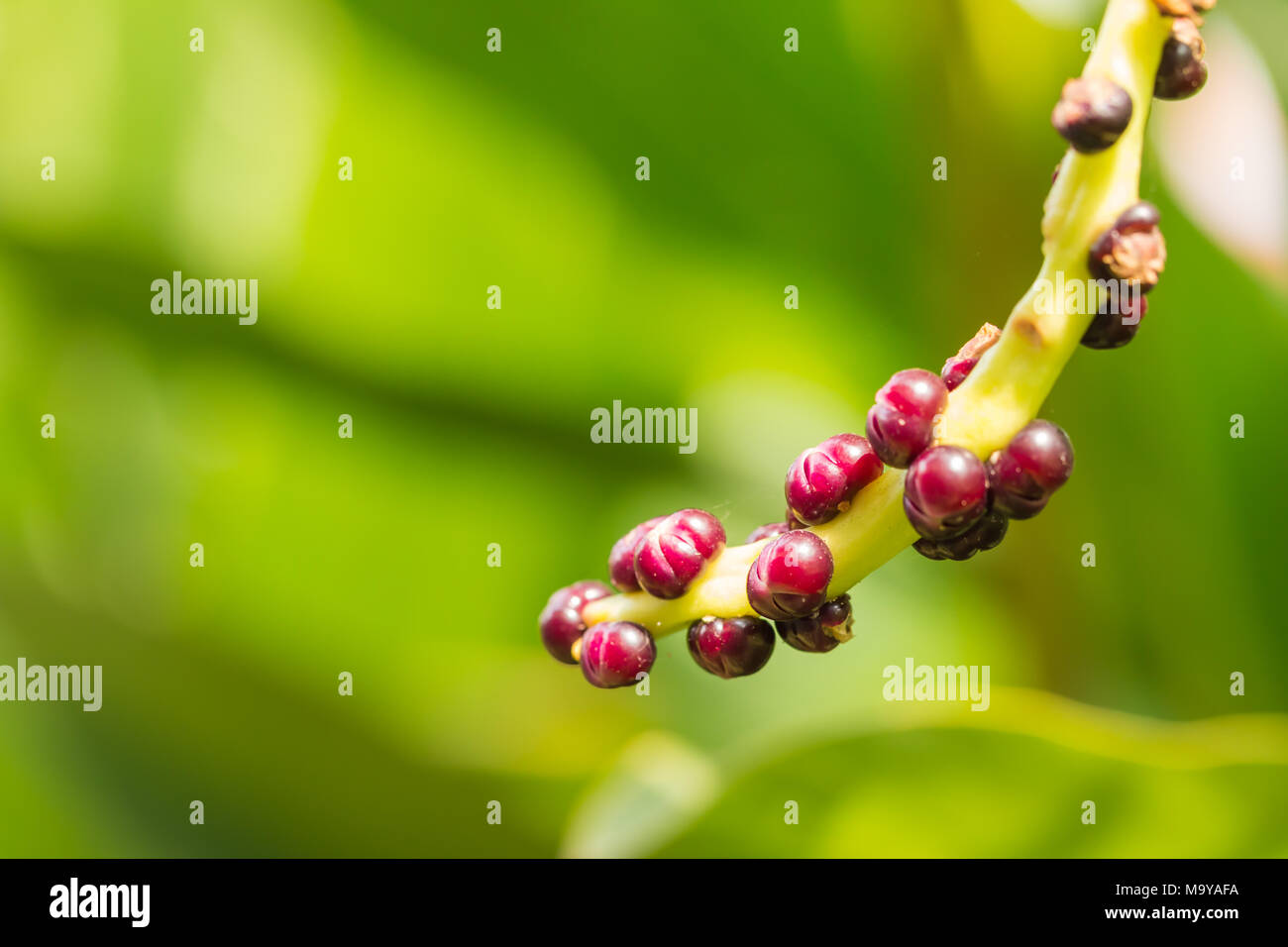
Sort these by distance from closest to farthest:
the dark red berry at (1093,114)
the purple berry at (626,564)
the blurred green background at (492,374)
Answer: the dark red berry at (1093,114)
the purple berry at (626,564)
the blurred green background at (492,374)

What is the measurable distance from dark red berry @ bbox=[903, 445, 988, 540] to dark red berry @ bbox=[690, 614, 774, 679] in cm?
8

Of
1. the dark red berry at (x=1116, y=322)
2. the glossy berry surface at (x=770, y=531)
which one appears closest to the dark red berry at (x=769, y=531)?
the glossy berry surface at (x=770, y=531)

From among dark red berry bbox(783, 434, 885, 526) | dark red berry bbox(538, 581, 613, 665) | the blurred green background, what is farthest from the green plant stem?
the blurred green background

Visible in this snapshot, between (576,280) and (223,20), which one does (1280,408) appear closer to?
(576,280)

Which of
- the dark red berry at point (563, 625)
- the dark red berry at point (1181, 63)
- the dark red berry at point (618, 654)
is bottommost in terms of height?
the dark red berry at point (618, 654)

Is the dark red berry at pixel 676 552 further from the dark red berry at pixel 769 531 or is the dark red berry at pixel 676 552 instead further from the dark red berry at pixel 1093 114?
the dark red berry at pixel 1093 114

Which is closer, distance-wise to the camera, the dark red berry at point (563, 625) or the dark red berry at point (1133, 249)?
the dark red berry at point (1133, 249)

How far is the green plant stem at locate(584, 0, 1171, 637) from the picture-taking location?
0.31 m

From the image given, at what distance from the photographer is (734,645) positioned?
39 centimetres

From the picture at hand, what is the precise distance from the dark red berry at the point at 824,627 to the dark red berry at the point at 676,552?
0.12 ft

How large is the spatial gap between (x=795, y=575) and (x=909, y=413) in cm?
6

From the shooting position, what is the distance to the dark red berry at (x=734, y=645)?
15.2 inches

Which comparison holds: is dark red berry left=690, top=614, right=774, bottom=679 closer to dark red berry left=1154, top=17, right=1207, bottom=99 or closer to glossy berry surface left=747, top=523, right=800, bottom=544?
glossy berry surface left=747, top=523, right=800, bottom=544

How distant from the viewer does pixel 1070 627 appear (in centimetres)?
105
